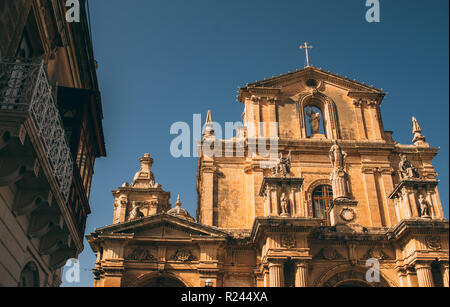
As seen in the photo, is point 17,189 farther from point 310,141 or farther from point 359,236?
point 310,141

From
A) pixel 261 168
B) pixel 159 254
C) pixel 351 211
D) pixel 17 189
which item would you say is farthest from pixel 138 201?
pixel 17 189

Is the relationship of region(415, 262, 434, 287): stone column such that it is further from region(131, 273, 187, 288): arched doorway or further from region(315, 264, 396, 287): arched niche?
region(131, 273, 187, 288): arched doorway

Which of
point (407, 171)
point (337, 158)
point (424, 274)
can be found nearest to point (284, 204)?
point (337, 158)

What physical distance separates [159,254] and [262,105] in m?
11.6

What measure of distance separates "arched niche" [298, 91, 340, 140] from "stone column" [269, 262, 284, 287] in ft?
35.3

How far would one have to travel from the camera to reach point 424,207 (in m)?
16.6

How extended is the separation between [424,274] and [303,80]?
1466 centimetres

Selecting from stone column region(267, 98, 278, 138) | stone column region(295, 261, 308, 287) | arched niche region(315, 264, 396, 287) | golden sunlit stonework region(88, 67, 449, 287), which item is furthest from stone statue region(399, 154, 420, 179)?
stone column region(267, 98, 278, 138)

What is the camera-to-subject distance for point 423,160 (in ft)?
82.6

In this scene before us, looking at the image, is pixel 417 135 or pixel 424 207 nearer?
pixel 424 207

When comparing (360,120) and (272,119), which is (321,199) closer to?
(272,119)

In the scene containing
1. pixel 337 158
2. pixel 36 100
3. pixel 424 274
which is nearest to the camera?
pixel 36 100

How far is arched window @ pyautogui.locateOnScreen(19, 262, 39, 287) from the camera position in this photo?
10383 mm

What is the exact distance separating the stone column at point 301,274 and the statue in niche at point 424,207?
4674mm
